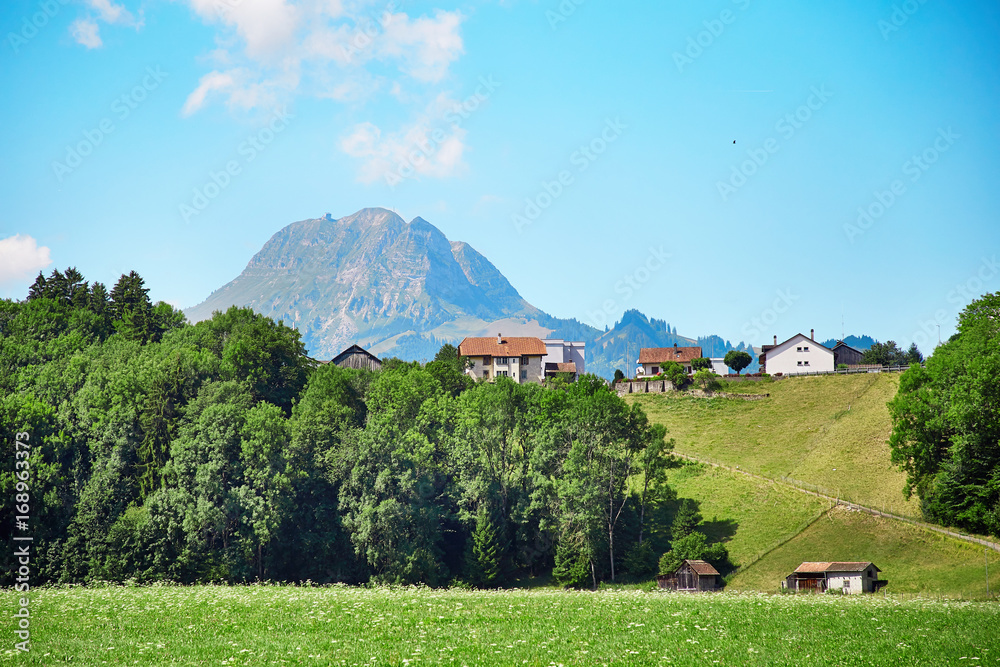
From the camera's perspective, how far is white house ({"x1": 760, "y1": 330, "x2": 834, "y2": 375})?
12619 cm

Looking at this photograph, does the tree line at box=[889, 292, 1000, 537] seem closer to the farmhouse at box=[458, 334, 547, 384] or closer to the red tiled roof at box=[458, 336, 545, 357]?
the farmhouse at box=[458, 334, 547, 384]

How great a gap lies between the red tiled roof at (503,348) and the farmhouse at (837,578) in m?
91.6

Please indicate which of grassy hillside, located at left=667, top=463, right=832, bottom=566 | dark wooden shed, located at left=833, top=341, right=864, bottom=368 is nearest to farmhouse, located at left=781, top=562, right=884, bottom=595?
grassy hillside, located at left=667, top=463, right=832, bottom=566

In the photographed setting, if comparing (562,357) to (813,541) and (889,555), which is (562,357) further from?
(889,555)

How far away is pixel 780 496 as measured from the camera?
76.4 meters

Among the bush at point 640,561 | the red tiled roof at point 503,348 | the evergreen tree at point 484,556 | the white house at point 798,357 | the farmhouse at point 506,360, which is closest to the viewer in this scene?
the bush at point 640,561

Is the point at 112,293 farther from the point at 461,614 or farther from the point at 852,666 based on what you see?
the point at 852,666

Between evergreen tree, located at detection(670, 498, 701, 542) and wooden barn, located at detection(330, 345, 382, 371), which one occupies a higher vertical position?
wooden barn, located at detection(330, 345, 382, 371)

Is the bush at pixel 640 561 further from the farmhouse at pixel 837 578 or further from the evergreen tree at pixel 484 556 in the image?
the farmhouse at pixel 837 578

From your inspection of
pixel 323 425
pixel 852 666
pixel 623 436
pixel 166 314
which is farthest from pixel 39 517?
pixel 852 666

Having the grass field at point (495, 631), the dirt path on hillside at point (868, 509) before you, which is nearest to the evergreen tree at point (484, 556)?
the dirt path on hillside at point (868, 509)

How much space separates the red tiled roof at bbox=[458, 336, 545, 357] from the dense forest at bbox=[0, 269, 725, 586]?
2518 inches

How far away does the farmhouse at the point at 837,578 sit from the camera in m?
55.5

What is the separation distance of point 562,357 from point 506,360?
84.0 feet
